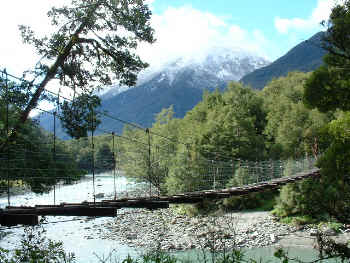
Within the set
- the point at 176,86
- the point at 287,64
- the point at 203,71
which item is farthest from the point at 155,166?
the point at 203,71

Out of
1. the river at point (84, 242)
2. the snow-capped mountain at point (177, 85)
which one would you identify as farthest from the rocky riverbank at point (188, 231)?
the snow-capped mountain at point (177, 85)

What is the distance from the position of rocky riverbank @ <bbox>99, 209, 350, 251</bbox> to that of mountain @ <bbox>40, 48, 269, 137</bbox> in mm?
107576

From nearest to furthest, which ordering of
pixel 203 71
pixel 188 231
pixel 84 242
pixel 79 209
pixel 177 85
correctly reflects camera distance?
1. pixel 79 209
2. pixel 84 242
3. pixel 188 231
4. pixel 177 85
5. pixel 203 71

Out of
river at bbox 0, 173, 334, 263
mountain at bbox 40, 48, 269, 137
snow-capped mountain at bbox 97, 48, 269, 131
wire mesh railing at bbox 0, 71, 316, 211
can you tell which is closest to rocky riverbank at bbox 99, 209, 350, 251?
river at bbox 0, 173, 334, 263

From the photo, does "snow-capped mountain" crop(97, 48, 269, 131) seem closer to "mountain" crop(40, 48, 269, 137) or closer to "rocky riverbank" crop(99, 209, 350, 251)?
"mountain" crop(40, 48, 269, 137)

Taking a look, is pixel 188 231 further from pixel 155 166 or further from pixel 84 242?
pixel 155 166

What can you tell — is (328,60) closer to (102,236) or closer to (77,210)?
(77,210)

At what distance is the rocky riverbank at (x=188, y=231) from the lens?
1085 centimetres

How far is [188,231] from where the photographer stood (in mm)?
12375

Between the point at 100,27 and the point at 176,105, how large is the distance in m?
134

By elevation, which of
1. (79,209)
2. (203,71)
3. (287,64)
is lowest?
(79,209)

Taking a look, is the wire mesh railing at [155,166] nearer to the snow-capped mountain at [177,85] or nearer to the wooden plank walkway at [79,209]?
the wooden plank walkway at [79,209]

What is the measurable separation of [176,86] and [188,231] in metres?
145

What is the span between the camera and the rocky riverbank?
35.6 feet
